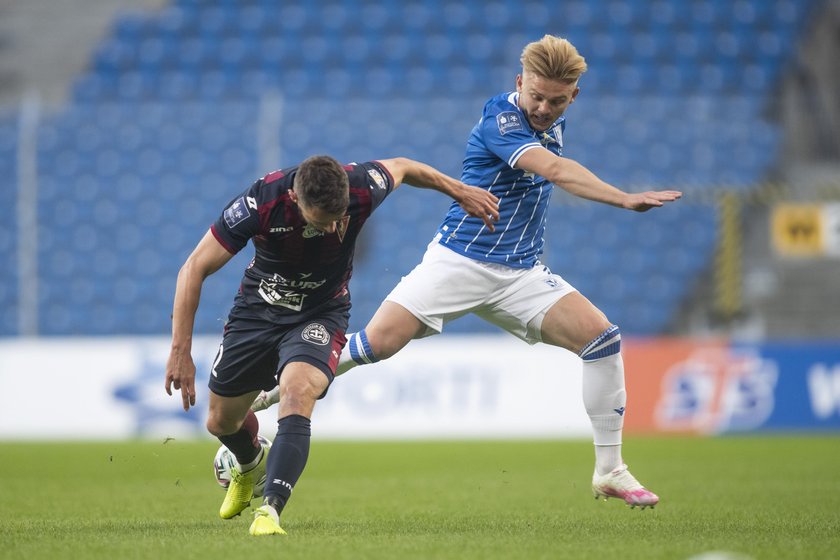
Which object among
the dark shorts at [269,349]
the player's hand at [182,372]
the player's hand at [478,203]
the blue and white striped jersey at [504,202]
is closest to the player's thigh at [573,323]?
the blue and white striped jersey at [504,202]

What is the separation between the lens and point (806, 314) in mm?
15047

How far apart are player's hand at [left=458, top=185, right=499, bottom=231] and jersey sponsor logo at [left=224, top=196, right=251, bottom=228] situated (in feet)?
3.26

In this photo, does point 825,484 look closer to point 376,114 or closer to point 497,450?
point 497,450

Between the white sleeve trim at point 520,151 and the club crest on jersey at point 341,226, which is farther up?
Result: the white sleeve trim at point 520,151

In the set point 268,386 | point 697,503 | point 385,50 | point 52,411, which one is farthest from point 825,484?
point 385,50

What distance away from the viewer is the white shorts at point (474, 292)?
20.8 feet

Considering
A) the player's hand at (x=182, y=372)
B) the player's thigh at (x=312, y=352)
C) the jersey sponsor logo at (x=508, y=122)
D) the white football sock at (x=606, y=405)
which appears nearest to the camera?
the player's hand at (x=182, y=372)

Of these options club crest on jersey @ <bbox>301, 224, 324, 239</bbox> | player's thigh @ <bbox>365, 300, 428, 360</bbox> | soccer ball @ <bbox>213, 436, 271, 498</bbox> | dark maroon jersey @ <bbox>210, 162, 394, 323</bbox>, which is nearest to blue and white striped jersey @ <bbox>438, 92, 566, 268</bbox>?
player's thigh @ <bbox>365, 300, 428, 360</bbox>

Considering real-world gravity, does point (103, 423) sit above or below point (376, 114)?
below

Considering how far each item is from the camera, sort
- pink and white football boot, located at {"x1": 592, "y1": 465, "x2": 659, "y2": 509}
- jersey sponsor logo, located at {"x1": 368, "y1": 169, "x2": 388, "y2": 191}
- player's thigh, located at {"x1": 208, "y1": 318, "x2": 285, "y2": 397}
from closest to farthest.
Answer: jersey sponsor logo, located at {"x1": 368, "y1": 169, "x2": 388, "y2": 191}, player's thigh, located at {"x1": 208, "y1": 318, "x2": 285, "y2": 397}, pink and white football boot, located at {"x1": 592, "y1": 465, "x2": 659, "y2": 509}

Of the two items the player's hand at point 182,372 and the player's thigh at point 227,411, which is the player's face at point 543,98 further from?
the player's hand at point 182,372

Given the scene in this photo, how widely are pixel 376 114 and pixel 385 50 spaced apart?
329 cm

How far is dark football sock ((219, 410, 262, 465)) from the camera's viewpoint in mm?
6297

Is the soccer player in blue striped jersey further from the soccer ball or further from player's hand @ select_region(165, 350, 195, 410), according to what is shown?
player's hand @ select_region(165, 350, 195, 410)
